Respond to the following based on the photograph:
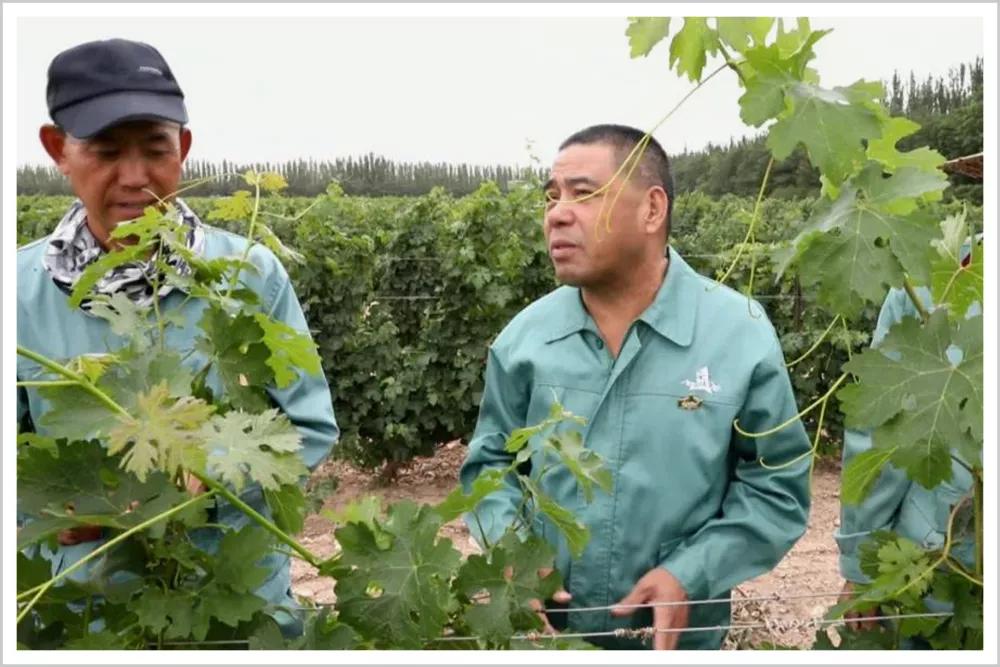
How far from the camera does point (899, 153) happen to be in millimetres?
1548

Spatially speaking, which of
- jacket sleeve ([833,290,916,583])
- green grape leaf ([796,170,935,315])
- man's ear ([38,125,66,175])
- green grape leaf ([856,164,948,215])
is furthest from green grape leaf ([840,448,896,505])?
man's ear ([38,125,66,175])

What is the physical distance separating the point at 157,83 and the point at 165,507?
117 centimetres

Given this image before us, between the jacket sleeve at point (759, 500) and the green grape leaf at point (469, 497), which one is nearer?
the green grape leaf at point (469, 497)

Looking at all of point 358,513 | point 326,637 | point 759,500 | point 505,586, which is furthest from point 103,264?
point 759,500

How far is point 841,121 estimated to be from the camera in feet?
4.34

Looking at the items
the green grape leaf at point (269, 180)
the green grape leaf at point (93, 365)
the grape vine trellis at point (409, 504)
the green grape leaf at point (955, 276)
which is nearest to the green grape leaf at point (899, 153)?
the grape vine trellis at point (409, 504)

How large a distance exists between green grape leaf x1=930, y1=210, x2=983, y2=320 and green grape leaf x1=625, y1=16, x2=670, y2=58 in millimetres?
546

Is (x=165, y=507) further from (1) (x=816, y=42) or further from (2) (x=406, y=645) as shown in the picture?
(1) (x=816, y=42)

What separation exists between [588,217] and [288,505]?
3.27 ft

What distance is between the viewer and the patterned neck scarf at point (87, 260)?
6.98 ft

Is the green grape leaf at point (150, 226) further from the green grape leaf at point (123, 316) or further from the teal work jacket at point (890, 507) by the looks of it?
the teal work jacket at point (890, 507)

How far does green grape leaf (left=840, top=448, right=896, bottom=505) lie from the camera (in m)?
1.46

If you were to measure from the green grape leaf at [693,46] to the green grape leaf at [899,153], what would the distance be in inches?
12.4

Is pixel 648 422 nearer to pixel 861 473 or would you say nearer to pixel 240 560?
pixel 861 473
